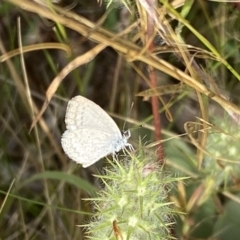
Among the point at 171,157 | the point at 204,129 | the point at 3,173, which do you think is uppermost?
the point at 204,129

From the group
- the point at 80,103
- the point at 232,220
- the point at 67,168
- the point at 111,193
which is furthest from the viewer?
the point at 67,168

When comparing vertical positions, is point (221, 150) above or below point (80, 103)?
below

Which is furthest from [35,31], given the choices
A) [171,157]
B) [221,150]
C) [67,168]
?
[221,150]

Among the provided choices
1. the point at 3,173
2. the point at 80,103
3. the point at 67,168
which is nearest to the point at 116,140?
the point at 80,103

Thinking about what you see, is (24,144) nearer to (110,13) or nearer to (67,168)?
(67,168)

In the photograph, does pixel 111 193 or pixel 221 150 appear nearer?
pixel 111 193

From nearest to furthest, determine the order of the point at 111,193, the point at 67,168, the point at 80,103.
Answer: the point at 111,193 → the point at 80,103 → the point at 67,168

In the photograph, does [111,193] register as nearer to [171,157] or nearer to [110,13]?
[171,157]
